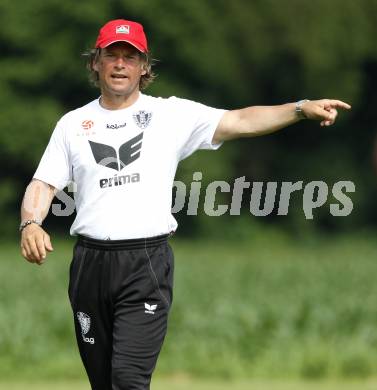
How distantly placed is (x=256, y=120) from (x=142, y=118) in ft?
2.01

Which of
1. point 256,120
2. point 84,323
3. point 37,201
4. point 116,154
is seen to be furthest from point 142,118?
point 84,323

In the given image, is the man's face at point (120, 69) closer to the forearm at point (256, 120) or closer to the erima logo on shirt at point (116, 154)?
the erima logo on shirt at point (116, 154)

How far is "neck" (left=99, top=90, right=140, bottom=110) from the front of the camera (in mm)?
6930

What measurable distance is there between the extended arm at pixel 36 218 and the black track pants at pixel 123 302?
0.98ft

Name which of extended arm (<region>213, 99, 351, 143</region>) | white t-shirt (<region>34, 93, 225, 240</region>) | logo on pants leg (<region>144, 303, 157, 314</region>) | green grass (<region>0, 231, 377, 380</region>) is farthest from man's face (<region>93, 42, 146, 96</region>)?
green grass (<region>0, 231, 377, 380</region>)

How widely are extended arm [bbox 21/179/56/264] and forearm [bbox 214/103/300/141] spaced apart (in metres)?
1.00

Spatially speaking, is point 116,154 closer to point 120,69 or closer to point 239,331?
point 120,69

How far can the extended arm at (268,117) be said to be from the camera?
6.68 meters

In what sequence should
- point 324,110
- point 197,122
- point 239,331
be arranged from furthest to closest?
point 239,331
point 197,122
point 324,110

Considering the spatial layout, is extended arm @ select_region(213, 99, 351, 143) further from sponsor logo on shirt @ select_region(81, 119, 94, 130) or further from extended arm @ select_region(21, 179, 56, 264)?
extended arm @ select_region(21, 179, 56, 264)

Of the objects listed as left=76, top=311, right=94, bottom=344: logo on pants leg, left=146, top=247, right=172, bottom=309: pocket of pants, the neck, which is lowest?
left=76, top=311, right=94, bottom=344: logo on pants leg

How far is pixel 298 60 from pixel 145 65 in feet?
131

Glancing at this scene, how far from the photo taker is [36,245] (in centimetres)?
650

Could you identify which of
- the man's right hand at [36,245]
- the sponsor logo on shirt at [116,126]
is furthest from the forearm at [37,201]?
the sponsor logo on shirt at [116,126]
